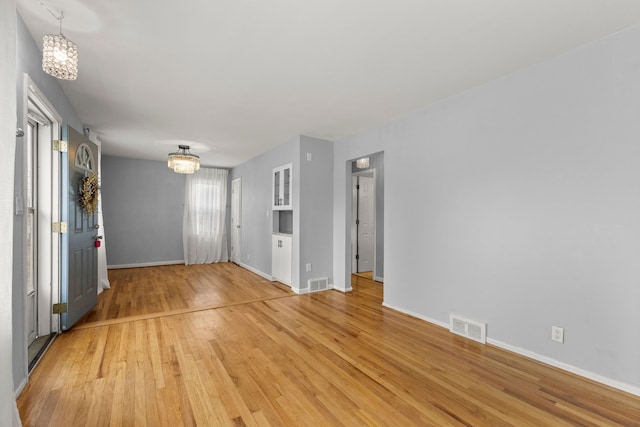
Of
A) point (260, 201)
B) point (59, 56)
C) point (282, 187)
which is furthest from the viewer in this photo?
point (260, 201)

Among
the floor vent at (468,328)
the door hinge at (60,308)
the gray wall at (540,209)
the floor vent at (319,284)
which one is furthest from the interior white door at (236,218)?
the floor vent at (468,328)

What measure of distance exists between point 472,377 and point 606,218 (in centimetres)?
161

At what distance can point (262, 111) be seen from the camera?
3723mm

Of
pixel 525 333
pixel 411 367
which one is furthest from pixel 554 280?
pixel 411 367

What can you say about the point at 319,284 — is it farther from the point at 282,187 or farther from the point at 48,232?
the point at 48,232

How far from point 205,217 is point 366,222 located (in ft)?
14.0

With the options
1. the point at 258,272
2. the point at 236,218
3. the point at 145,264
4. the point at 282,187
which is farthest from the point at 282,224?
the point at 145,264

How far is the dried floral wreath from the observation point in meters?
3.39

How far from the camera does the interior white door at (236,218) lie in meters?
7.26

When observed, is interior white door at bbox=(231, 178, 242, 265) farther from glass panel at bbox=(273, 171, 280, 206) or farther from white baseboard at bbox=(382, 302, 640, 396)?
white baseboard at bbox=(382, 302, 640, 396)

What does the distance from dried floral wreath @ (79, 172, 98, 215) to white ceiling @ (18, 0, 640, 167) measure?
37.6 inches

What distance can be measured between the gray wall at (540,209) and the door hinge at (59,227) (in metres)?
3.91

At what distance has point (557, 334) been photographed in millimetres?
2404

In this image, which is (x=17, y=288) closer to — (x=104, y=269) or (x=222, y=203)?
(x=104, y=269)
